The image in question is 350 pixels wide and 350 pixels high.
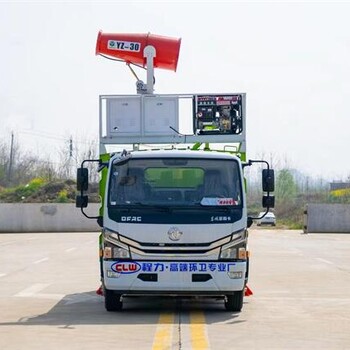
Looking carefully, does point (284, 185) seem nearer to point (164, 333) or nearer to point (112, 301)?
point (112, 301)

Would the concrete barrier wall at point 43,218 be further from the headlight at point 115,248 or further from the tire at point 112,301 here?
the headlight at point 115,248

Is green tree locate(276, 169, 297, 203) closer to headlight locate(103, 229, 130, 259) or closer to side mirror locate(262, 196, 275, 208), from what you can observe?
side mirror locate(262, 196, 275, 208)

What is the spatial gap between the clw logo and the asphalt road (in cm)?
65

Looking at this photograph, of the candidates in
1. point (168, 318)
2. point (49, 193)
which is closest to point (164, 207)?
point (168, 318)

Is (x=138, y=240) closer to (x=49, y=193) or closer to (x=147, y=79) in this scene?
(x=147, y=79)

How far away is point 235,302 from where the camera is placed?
13.2 metres

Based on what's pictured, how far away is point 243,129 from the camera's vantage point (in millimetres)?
15172

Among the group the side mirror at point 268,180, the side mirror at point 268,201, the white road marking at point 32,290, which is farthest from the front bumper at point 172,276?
the white road marking at point 32,290

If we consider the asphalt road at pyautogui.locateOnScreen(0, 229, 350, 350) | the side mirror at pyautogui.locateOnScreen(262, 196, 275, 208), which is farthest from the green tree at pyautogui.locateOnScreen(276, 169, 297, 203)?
the side mirror at pyautogui.locateOnScreen(262, 196, 275, 208)

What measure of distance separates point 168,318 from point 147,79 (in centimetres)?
524

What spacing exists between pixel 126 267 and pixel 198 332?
188 cm

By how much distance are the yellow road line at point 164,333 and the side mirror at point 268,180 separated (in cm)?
234

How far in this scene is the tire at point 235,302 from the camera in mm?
13047

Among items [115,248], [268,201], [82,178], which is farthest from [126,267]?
[268,201]
